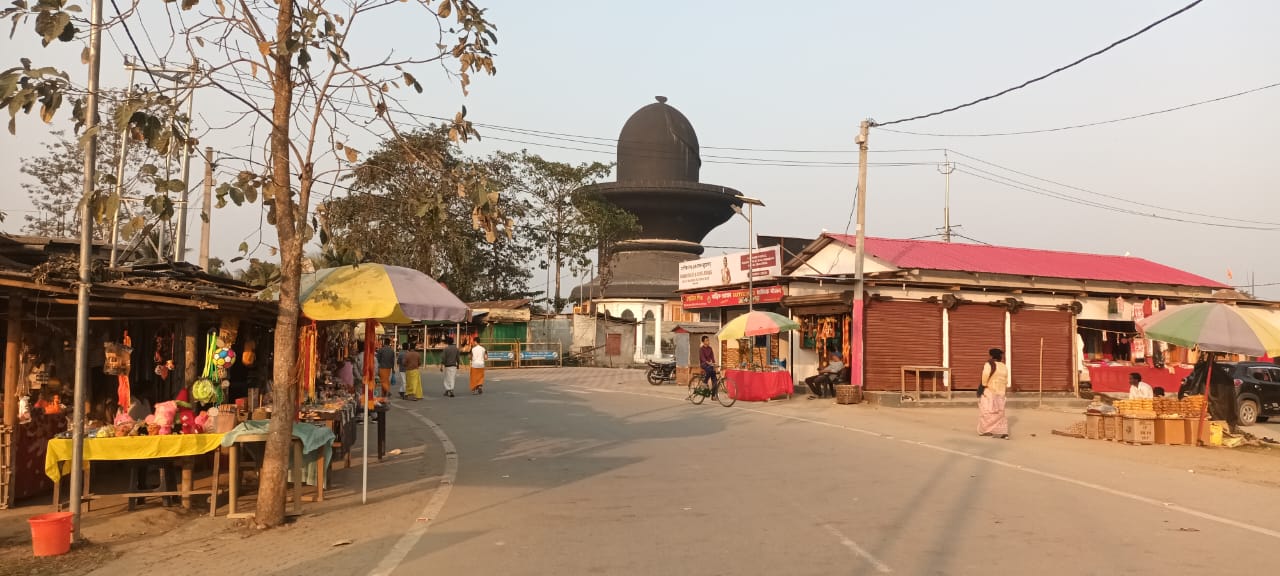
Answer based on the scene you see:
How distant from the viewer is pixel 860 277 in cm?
2506

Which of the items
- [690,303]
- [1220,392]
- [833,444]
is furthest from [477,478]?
[690,303]

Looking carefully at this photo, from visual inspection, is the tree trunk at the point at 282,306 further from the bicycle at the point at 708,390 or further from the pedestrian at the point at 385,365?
the bicycle at the point at 708,390

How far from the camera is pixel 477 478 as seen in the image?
11.5 meters

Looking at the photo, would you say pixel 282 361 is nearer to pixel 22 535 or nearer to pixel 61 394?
pixel 22 535

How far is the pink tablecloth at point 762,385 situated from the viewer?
26.2m

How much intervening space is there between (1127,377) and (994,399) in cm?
1439

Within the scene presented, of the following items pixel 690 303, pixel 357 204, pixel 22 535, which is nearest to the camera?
pixel 22 535

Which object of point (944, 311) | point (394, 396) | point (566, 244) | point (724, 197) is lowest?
point (394, 396)

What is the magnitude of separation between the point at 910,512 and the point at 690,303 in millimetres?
27896

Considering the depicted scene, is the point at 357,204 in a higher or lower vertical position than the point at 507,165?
lower

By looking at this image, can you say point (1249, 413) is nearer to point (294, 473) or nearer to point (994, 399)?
point (994, 399)

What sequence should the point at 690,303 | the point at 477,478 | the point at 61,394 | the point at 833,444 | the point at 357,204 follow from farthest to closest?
1. the point at 357,204
2. the point at 690,303
3. the point at 833,444
4. the point at 477,478
5. the point at 61,394

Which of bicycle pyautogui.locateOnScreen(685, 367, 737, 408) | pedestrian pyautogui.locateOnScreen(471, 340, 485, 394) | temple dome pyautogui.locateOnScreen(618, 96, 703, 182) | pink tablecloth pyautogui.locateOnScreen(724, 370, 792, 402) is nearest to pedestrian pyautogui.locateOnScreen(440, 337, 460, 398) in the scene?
pedestrian pyautogui.locateOnScreen(471, 340, 485, 394)

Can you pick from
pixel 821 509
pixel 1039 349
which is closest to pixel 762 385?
pixel 1039 349
